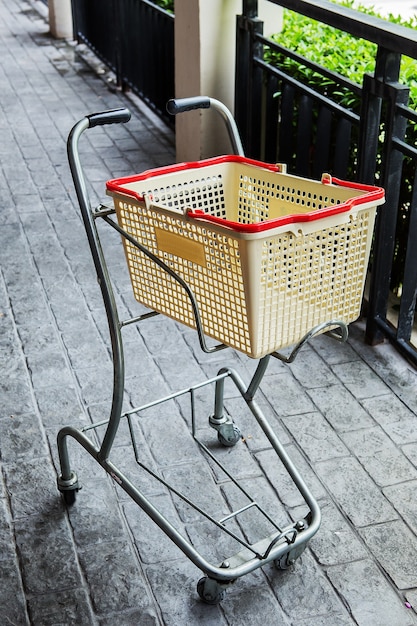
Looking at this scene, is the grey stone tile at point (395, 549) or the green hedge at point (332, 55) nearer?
the grey stone tile at point (395, 549)

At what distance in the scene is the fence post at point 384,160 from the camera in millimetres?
3523

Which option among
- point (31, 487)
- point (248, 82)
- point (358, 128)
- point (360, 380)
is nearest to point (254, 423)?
point (360, 380)

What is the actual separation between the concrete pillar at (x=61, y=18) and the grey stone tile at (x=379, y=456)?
27.8 feet

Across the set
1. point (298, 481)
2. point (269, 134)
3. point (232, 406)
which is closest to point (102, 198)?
point (269, 134)

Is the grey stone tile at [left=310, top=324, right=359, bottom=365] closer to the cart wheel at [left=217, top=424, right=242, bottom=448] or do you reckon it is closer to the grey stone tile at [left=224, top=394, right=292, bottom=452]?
the grey stone tile at [left=224, top=394, right=292, bottom=452]

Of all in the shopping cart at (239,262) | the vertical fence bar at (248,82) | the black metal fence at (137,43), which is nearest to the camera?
the shopping cart at (239,262)

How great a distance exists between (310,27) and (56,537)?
3540mm

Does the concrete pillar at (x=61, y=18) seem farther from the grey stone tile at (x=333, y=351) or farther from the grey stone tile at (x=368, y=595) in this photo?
→ the grey stone tile at (x=368, y=595)

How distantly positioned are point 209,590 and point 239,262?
983mm

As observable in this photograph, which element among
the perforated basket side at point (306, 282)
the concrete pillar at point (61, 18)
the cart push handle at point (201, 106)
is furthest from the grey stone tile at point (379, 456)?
the concrete pillar at point (61, 18)

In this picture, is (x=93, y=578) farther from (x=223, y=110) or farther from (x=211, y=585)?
(x=223, y=110)

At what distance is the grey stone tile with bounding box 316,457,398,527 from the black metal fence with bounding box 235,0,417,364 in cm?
78

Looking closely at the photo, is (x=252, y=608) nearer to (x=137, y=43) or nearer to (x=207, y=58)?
(x=207, y=58)

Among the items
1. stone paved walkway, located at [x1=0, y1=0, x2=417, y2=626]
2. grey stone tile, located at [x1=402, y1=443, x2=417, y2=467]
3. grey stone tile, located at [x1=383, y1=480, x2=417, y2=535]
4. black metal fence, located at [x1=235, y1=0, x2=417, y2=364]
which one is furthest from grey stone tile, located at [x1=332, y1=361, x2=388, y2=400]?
grey stone tile, located at [x1=383, y1=480, x2=417, y2=535]
